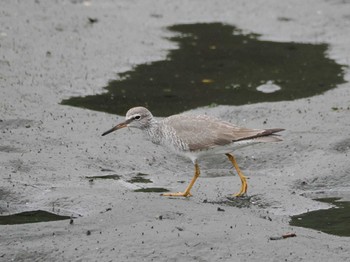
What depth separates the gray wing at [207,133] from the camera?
31.9 feet

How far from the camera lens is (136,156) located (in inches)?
438

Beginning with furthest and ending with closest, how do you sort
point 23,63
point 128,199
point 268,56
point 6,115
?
point 268,56, point 23,63, point 6,115, point 128,199

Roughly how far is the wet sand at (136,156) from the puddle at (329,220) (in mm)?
161

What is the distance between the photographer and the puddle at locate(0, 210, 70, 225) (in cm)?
909

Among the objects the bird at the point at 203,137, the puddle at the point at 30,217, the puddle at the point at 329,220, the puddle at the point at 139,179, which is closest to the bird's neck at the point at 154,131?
the bird at the point at 203,137

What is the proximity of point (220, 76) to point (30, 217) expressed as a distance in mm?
6067

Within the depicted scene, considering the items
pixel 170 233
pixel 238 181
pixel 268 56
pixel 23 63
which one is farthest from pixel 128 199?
pixel 268 56

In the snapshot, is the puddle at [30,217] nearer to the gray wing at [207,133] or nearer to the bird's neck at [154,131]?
the bird's neck at [154,131]

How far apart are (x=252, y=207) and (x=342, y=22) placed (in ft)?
27.3

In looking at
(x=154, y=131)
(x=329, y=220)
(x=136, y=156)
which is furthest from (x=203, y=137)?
(x=329, y=220)

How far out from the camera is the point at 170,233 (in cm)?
828

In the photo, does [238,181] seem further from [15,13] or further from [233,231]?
[15,13]

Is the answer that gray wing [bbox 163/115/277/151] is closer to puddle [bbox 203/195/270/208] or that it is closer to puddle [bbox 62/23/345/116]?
puddle [bbox 203/195/270/208]

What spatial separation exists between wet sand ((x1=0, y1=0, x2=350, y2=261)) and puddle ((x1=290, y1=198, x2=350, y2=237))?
0.16 meters
